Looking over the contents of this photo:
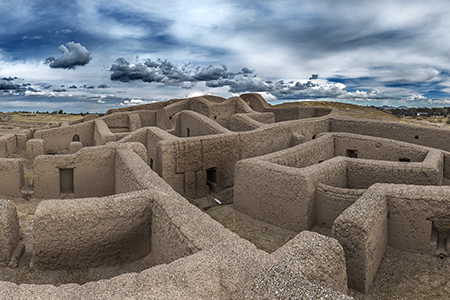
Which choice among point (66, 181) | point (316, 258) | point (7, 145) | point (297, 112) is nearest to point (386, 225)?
point (316, 258)

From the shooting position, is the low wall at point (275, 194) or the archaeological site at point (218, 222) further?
the low wall at point (275, 194)

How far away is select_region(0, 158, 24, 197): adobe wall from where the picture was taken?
9086mm

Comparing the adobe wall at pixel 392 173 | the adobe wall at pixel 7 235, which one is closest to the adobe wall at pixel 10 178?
the adobe wall at pixel 7 235

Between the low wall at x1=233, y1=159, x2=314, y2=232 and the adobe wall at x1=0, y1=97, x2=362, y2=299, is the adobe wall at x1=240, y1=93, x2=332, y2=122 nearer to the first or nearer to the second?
the adobe wall at x1=0, y1=97, x2=362, y2=299

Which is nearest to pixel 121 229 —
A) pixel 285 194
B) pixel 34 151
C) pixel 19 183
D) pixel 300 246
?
pixel 300 246

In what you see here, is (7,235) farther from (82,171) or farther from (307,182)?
(307,182)

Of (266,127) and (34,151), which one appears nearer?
(266,127)

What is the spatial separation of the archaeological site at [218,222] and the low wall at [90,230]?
17mm

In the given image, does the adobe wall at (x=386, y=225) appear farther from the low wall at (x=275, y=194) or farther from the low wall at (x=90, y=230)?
the low wall at (x=90, y=230)

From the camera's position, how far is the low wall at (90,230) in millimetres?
4746

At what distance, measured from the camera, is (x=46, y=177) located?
8.89 meters

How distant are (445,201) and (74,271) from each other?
7155 mm

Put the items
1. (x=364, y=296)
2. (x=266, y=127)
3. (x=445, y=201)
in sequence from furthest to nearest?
(x=266, y=127) < (x=445, y=201) < (x=364, y=296)

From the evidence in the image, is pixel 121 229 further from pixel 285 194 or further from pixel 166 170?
pixel 166 170
